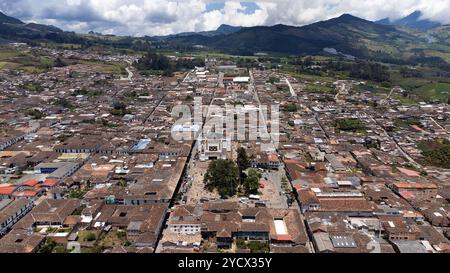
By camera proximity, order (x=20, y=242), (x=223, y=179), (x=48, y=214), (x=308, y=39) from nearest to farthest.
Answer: (x=20, y=242) → (x=48, y=214) → (x=223, y=179) → (x=308, y=39)

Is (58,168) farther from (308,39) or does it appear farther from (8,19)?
(8,19)

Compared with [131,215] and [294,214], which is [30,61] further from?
[294,214]

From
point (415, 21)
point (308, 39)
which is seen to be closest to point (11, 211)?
point (308, 39)

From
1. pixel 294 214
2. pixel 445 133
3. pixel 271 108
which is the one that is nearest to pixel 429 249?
pixel 294 214

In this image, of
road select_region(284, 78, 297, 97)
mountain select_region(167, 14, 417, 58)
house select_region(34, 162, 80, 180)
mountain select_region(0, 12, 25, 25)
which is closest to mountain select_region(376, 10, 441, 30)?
mountain select_region(167, 14, 417, 58)

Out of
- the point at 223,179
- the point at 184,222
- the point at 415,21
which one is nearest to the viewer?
the point at 184,222

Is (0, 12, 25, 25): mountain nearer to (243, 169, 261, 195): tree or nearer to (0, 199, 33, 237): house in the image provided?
(0, 199, 33, 237): house

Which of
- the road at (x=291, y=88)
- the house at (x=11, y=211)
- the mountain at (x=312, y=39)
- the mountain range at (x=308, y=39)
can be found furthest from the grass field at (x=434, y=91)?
the house at (x=11, y=211)
